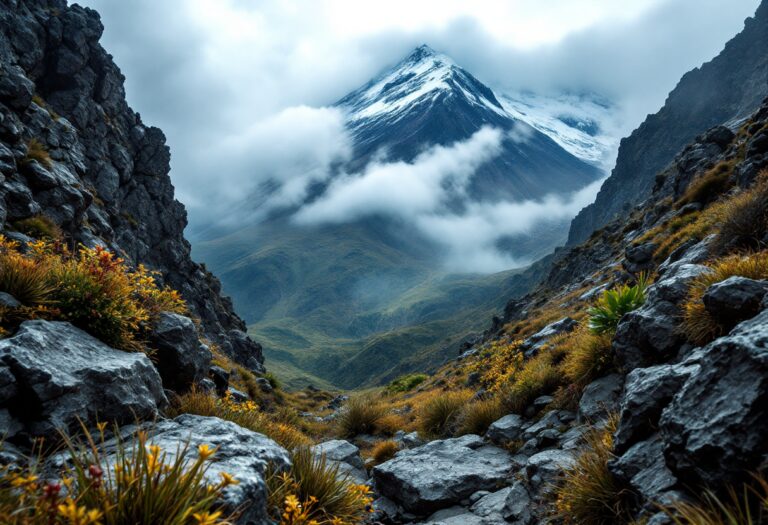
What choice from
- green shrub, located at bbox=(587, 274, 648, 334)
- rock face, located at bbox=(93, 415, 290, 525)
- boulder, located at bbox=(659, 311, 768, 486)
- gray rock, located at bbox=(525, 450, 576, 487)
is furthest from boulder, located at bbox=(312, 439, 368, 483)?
boulder, located at bbox=(659, 311, 768, 486)

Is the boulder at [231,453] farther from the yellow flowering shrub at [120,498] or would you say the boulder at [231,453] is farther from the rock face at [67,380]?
the rock face at [67,380]

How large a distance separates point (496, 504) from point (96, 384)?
6.93m

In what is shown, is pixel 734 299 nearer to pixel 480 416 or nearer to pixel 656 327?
Answer: pixel 656 327

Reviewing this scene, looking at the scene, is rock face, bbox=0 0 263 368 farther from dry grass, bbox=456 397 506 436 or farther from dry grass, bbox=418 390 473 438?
dry grass, bbox=456 397 506 436

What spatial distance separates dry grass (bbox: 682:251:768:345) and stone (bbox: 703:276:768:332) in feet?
0.58

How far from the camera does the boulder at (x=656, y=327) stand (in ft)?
25.2

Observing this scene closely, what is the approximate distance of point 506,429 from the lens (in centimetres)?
1094

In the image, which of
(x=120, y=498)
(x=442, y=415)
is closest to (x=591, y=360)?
(x=442, y=415)

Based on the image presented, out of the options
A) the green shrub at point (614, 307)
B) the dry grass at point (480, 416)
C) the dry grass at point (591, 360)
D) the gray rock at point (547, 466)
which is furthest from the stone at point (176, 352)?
the green shrub at point (614, 307)

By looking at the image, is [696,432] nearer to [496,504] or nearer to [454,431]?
[496,504]

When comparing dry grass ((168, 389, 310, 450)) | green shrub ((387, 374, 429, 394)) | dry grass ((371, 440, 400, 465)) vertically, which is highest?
green shrub ((387, 374, 429, 394))

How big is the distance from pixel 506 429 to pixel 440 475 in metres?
2.56

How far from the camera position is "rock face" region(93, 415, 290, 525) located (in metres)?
4.45

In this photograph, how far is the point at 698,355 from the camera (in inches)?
235
